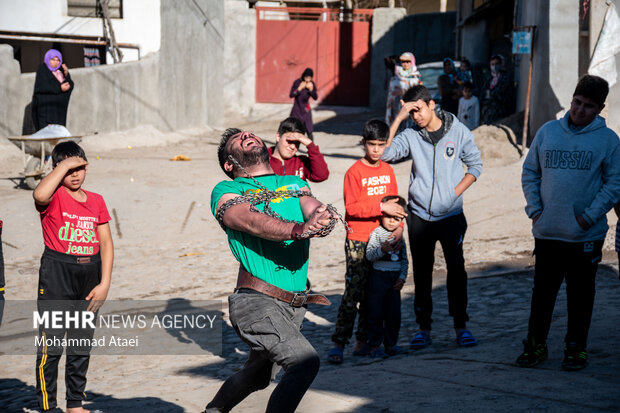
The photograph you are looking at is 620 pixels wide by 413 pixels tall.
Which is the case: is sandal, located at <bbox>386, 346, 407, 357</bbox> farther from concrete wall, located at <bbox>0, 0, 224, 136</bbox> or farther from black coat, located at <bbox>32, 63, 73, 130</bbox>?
concrete wall, located at <bbox>0, 0, 224, 136</bbox>

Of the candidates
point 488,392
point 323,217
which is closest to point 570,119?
point 488,392

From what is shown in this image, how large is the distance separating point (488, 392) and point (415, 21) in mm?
23597

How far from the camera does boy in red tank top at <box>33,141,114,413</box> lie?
4.53 metres

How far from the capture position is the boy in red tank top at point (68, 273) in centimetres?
453

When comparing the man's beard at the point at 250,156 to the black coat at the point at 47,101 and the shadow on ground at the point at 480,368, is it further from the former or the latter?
the black coat at the point at 47,101

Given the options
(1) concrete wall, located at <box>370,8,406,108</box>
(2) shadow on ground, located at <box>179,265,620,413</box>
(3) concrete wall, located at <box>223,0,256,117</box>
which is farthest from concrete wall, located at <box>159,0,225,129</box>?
(2) shadow on ground, located at <box>179,265,620,413</box>

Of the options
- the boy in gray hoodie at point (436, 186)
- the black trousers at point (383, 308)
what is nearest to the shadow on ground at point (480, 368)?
the black trousers at point (383, 308)

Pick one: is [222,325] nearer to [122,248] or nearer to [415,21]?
[122,248]

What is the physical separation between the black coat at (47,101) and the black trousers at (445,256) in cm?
886

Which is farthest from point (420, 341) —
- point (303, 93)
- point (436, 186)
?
point (303, 93)

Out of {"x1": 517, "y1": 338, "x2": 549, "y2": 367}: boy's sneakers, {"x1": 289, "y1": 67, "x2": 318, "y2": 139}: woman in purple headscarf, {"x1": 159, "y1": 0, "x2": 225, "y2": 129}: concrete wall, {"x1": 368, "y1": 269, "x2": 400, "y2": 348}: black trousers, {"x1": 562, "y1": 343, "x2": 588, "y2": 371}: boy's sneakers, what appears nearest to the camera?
{"x1": 562, "y1": 343, "x2": 588, "y2": 371}: boy's sneakers

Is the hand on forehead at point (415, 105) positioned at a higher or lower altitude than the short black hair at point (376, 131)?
higher

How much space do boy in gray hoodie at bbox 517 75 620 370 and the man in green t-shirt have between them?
1.89 metres

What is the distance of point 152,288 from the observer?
7.93 m
